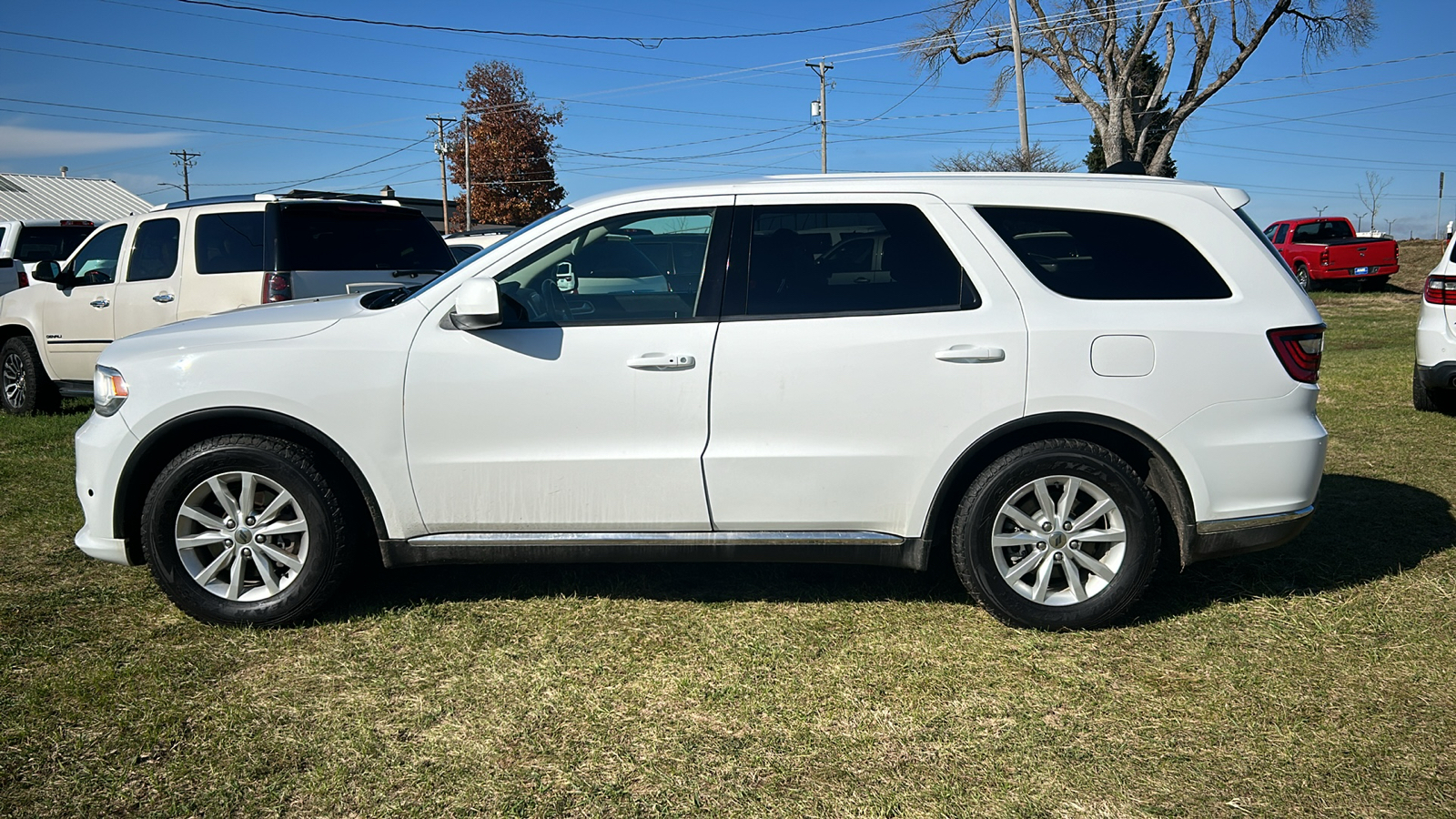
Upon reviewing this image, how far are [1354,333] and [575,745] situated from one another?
54.7ft

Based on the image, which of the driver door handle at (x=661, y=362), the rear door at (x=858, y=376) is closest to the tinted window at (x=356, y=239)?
the driver door handle at (x=661, y=362)

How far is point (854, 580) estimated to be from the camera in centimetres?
468

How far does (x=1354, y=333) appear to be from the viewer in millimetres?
16062

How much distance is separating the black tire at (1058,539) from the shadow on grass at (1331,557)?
0.36 meters

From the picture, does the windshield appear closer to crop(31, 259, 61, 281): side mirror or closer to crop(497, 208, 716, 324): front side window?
crop(497, 208, 716, 324): front side window

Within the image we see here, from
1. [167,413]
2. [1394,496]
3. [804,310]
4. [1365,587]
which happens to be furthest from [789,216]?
[1394,496]

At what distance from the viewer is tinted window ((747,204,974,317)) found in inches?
155

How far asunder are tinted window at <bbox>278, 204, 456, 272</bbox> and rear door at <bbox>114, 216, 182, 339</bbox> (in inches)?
48.4

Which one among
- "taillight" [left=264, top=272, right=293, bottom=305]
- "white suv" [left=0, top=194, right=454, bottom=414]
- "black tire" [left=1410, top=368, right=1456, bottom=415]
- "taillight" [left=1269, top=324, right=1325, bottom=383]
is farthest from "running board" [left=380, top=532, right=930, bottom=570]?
"black tire" [left=1410, top=368, right=1456, bottom=415]

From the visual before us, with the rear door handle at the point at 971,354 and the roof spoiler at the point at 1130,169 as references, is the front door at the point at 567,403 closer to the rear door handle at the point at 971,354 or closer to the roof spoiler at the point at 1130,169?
the rear door handle at the point at 971,354

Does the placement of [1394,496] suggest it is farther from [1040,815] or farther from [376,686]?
[376,686]

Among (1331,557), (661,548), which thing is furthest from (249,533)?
(1331,557)

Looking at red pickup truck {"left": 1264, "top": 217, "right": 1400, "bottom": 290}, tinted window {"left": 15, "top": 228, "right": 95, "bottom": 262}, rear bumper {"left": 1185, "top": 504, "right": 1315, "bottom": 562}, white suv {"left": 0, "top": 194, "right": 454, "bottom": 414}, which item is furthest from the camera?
red pickup truck {"left": 1264, "top": 217, "right": 1400, "bottom": 290}

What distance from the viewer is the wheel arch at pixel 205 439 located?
13.0 feet
